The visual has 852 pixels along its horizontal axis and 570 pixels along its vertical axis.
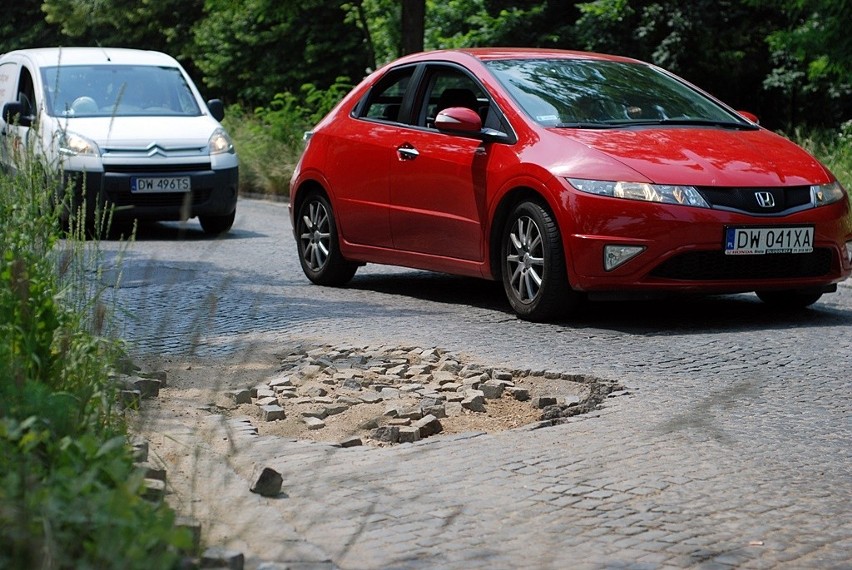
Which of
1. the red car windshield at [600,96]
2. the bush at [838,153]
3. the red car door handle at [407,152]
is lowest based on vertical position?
the bush at [838,153]

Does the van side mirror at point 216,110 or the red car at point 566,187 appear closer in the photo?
the red car at point 566,187

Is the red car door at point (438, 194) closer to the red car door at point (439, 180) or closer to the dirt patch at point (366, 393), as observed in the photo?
the red car door at point (439, 180)

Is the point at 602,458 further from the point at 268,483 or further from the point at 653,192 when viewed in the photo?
the point at 653,192

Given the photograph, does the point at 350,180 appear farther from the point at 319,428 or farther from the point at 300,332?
the point at 319,428

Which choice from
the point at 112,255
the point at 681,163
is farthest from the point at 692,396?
the point at 112,255

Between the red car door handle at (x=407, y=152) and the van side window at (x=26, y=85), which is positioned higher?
the red car door handle at (x=407, y=152)

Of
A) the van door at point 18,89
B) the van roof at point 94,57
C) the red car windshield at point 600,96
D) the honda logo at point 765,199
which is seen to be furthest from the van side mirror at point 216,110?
the honda logo at point 765,199

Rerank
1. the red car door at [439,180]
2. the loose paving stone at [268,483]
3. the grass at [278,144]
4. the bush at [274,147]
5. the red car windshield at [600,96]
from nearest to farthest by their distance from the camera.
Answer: the loose paving stone at [268,483] < the red car windshield at [600,96] < the red car door at [439,180] < the grass at [278,144] < the bush at [274,147]

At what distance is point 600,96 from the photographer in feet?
31.3

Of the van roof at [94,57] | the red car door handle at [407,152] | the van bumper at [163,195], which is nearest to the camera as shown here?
the red car door handle at [407,152]

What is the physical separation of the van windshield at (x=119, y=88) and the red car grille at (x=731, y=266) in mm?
8238

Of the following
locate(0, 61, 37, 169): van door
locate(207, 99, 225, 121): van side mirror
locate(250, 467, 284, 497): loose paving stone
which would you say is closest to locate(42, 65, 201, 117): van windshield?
locate(207, 99, 225, 121): van side mirror

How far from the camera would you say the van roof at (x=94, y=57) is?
1595 cm

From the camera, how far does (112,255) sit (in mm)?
12852
